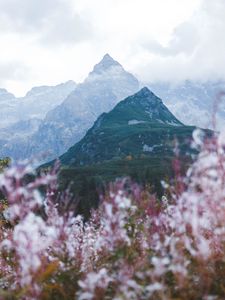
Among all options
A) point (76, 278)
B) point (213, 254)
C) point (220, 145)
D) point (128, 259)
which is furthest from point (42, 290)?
point (220, 145)

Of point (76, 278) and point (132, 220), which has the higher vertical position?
point (132, 220)

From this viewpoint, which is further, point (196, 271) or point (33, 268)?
point (196, 271)

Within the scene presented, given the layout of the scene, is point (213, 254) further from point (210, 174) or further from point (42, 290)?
point (42, 290)

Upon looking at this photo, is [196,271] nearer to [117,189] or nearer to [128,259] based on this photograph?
[128,259]

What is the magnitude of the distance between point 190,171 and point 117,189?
3.18 feet

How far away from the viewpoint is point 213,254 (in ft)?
24.1

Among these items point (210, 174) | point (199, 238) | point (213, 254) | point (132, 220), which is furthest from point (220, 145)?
point (132, 220)

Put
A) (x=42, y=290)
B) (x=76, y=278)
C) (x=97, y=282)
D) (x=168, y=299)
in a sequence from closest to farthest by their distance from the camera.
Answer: (x=168, y=299) → (x=97, y=282) → (x=42, y=290) → (x=76, y=278)

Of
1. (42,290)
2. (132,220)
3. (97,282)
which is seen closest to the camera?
(97,282)

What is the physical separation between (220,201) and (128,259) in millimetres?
1485

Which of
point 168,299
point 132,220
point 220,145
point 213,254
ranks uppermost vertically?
point 220,145

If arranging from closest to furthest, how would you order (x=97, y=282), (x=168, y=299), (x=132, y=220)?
(x=168, y=299) → (x=97, y=282) → (x=132, y=220)

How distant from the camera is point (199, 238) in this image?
631 centimetres

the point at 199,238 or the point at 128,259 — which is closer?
the point at 199,238
